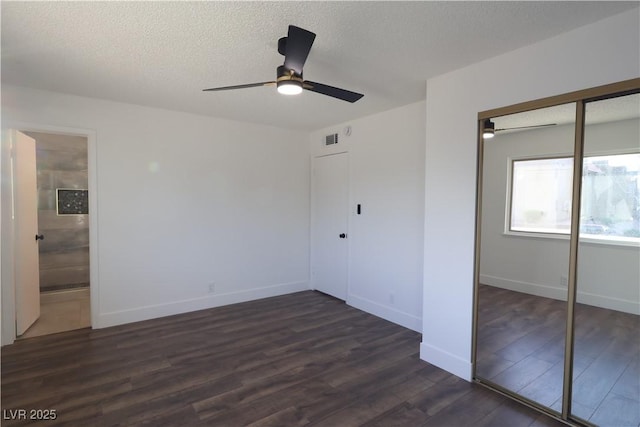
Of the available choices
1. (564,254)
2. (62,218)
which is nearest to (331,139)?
(564,254)

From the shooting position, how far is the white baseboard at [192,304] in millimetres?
3798

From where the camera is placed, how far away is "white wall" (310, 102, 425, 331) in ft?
12.2

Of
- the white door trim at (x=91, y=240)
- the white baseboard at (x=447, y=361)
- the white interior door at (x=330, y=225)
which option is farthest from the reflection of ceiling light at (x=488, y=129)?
the white door trim at (x=91, y=240)

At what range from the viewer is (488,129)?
2.61m

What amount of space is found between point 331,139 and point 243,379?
3.47 m

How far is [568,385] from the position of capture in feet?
7.23

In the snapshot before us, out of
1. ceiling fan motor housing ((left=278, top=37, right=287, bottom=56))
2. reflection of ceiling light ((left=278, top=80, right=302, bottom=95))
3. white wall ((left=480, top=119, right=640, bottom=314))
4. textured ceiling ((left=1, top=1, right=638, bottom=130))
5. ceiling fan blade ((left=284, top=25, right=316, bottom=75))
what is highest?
textured ceiling ((left=1, top=1, right=638, bottom=130))

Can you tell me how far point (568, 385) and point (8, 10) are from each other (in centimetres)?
429

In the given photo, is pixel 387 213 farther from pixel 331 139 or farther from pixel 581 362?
pixel 581 362

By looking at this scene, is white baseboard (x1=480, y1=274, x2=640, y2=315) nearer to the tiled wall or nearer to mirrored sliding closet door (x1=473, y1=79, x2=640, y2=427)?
mirrored sliding closet door (x1=473, y1=79, x2=640, y2=427)

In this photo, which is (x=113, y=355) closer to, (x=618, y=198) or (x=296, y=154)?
(x=296, y=154)

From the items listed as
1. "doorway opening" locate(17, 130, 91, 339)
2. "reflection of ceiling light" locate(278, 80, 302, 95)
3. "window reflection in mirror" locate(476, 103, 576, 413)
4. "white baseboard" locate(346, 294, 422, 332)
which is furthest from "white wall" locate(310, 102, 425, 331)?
"doorway opening" locate(17, 130, 91, 339)

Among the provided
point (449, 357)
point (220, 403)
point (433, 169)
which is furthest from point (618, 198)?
point (220, 403)

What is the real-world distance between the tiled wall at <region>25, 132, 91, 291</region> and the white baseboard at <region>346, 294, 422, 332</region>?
4.47 metres
